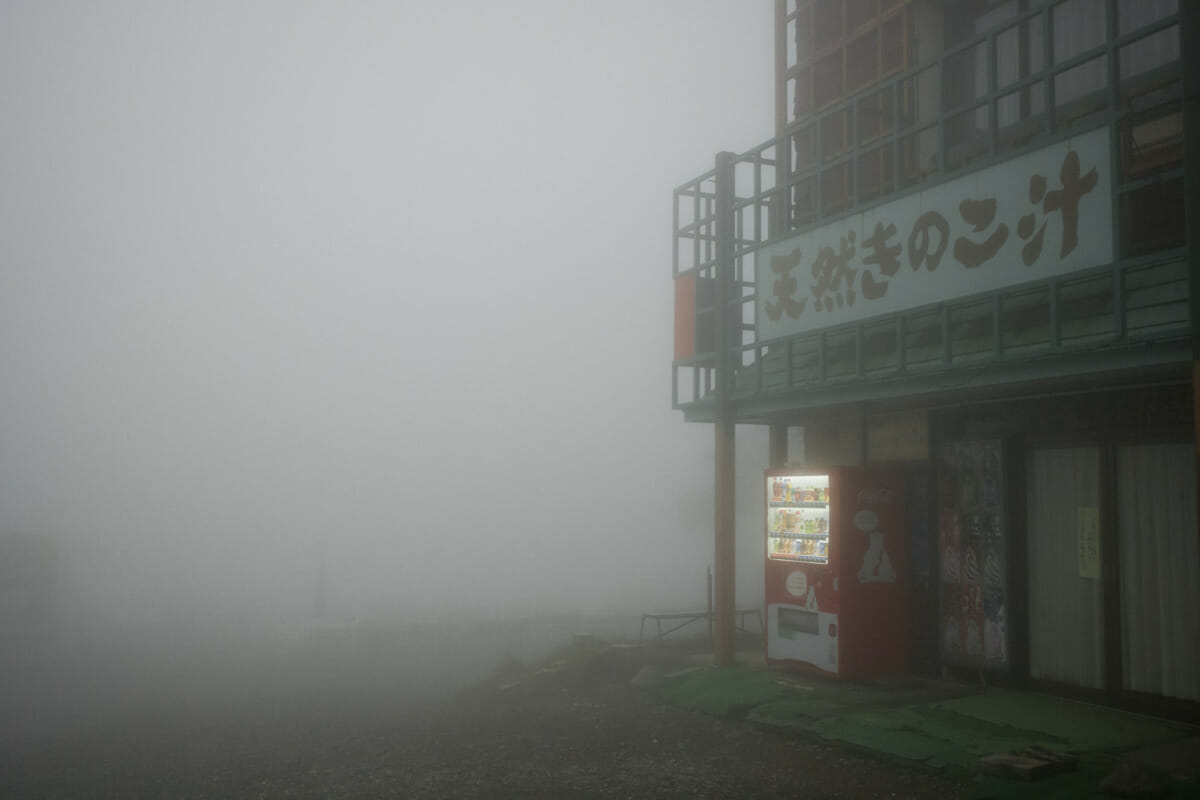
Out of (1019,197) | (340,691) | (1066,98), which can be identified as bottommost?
(340,691)

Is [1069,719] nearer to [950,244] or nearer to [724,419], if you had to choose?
[950,244]

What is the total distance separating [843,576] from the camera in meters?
12.6

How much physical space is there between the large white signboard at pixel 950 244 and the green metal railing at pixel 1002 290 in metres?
0.16

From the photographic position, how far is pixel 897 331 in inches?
459

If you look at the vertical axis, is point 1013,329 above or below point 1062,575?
above

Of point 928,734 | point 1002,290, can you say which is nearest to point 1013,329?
point 1002,290

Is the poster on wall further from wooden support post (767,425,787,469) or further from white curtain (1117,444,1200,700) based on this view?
wooden support post (767,425,787,469)

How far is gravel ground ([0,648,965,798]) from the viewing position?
8914mm

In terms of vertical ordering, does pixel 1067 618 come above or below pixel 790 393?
below

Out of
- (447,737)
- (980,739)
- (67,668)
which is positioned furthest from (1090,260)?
(67,668)

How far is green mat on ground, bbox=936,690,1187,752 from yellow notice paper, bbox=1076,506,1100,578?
161 centimetres

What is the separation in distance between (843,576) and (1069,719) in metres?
3.36

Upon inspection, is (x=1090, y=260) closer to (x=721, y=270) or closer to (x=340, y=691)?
(x=721, y=270)

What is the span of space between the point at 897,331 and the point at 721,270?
163 inches
